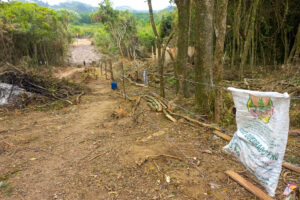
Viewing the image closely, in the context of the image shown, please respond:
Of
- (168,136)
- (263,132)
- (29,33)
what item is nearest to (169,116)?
(168,136)

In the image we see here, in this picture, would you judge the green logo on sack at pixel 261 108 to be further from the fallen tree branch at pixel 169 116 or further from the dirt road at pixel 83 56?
the dirt road at pixel 83 56

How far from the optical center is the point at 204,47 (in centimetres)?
463

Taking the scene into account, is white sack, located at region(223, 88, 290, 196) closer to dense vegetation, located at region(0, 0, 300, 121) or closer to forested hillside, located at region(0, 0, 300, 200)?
forested hillside, located at region(0, 0, 300, 200)

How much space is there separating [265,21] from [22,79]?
447 inches

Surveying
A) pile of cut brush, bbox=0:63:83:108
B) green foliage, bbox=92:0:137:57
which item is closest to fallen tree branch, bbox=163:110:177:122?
pile of cut brush, bbox=0:63:83:108

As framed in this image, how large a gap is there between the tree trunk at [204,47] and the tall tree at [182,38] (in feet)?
5.07

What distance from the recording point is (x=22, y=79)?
25.3 ft

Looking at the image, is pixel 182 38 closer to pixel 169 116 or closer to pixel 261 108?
pixel 169 116

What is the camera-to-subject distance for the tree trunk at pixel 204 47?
4512 millimetres

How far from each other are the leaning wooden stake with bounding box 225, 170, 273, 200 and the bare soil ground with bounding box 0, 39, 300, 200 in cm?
7

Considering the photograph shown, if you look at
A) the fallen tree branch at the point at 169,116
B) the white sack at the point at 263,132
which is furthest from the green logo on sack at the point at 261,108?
the fallen tree branch at the point at 169,116

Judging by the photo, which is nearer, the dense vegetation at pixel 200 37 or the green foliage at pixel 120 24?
the dense vegetation at pixel 200 37

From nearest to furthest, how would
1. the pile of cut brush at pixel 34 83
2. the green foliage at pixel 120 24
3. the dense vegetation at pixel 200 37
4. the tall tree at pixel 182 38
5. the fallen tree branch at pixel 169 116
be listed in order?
the dense vegetation at pixel 200 37 → the fallen tree branch at pixel 169 116 → the tall tree at pixel 182 38 → the pile of cut brush at pixel 34 83 → the green foliage at pixel 120 24

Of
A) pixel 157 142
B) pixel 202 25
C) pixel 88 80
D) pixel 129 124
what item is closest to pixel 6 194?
pixel 157 142
